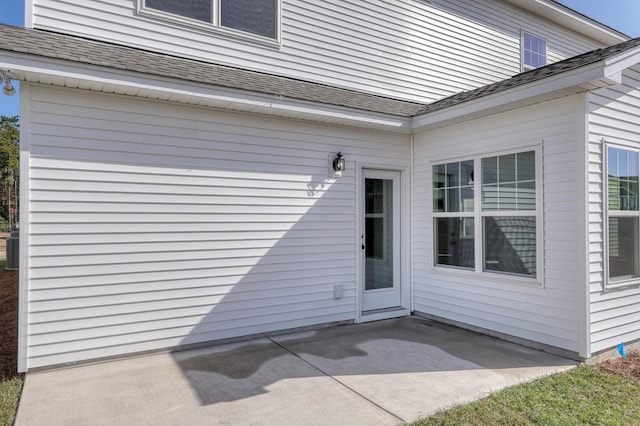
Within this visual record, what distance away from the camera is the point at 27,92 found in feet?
12.4

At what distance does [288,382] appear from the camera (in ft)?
11.9

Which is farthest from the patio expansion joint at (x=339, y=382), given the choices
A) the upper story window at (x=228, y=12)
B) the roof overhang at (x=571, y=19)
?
the roof overhang at (x=571, y=19)

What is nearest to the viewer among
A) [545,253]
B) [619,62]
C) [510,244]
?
[619,62]

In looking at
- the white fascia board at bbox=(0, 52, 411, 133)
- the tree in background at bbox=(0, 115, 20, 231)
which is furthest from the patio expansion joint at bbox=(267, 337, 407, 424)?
the tree in background at bbox=(0, 115, 20, 231)

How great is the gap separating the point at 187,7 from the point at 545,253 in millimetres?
5300

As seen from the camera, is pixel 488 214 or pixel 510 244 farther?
pixel 488 214

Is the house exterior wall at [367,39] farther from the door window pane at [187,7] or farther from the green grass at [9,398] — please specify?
the green grass at [9,398]

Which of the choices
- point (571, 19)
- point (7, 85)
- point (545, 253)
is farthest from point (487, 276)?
point (571, 19)

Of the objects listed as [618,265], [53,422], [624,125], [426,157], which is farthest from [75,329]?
[624,125]

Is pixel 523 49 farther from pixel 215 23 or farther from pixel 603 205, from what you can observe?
pixel 215 23

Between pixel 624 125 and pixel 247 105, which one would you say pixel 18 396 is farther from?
pixel 624 125

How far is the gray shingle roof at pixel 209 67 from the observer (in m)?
3.74

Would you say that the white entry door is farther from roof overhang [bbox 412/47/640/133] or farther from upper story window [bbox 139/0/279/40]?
upper story window [bbox 139/0/279/40]

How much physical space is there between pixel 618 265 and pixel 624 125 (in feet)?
5.32
